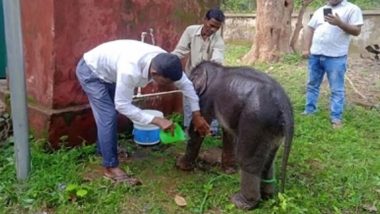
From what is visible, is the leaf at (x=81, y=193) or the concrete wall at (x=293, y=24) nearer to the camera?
the leaf at (x=81, y=193)

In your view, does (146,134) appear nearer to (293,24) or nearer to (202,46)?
(202,46)

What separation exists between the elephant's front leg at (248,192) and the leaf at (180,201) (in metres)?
0.44

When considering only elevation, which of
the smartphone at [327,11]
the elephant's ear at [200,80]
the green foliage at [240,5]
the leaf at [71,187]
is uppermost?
the smartphone at [327,11]

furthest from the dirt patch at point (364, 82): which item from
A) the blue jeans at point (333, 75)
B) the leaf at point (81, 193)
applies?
the leaf at point (81, 193)

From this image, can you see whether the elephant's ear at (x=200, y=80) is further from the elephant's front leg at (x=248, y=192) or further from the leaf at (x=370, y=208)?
the leaf at (x=370, y=208)

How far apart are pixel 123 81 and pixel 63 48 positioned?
1.25 meters

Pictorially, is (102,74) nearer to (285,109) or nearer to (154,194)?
(154,194)

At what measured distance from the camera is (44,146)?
488 centimetres

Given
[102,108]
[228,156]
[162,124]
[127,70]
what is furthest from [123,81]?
[228,156]

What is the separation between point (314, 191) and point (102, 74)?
2237mm

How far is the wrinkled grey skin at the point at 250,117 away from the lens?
3.81 metres

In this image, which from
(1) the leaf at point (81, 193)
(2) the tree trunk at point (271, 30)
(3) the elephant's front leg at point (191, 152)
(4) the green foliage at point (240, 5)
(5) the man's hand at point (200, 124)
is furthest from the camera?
(4) the green foliage at point (240, 5)

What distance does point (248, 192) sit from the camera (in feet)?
13.1

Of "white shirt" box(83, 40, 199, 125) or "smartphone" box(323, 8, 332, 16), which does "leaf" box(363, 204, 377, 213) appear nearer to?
"white shirt" box(83, 40, 199, 125)
